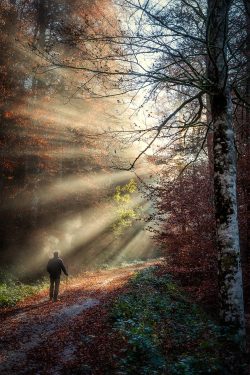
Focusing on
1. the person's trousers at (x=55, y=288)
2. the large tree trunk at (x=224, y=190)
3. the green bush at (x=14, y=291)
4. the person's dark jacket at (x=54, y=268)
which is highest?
the large tree trunk at (x=224, y=190)

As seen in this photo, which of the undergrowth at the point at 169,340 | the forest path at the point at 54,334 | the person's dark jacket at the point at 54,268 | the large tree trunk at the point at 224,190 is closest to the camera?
the undergrowth at the point at 169,340

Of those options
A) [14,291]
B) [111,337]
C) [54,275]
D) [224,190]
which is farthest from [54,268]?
[224,190]

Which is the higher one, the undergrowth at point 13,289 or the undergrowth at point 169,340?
the undergrowth at point 169,340

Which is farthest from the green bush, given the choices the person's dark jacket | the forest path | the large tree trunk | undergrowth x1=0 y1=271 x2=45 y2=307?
the large tree trunk

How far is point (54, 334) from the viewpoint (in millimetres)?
8148

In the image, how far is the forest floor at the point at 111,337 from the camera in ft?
20.5

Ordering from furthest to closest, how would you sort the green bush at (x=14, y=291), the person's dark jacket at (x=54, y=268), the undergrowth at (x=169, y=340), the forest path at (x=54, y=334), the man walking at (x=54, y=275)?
the person's dark jacket at (x=54, y=268), the man walking at (x=54, y=275), the green bush at (x=14, y=291), the forest path at (x=54, y=334), the undergrowth at (x=169, y=340)

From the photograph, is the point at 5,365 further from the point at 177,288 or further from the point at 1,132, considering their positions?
the point at 1,132

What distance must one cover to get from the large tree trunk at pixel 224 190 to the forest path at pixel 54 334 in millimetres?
2654

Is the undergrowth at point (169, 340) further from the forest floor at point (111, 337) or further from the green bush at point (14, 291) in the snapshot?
the green bush at point (14, 291)

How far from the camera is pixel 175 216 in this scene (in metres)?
13.0

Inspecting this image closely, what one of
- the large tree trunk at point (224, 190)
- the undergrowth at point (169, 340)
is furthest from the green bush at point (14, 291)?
Result: the large tree trunk at point (224, 190)

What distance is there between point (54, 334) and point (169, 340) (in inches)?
106

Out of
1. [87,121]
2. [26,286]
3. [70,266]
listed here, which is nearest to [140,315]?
[26,286]
